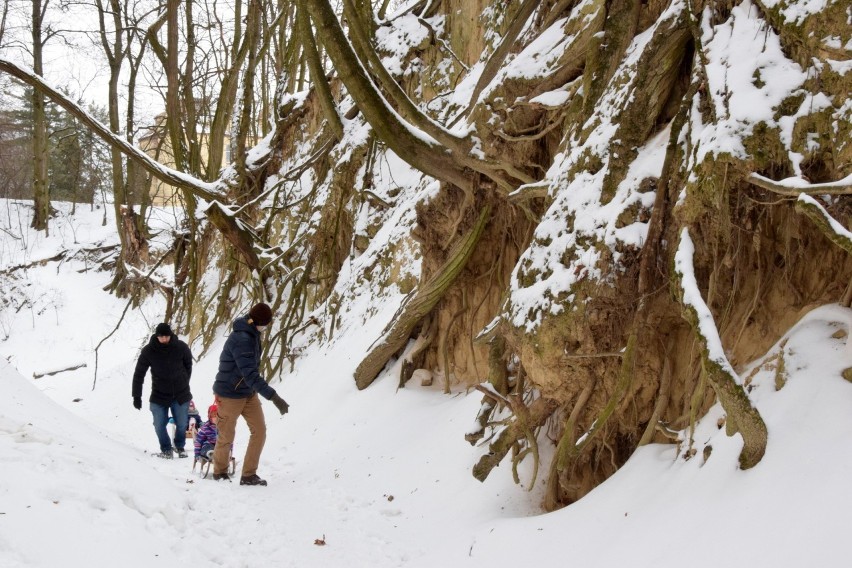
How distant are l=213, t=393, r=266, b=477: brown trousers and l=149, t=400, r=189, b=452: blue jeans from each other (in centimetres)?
127

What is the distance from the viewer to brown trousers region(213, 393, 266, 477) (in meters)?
5.36

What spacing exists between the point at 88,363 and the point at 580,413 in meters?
17.7

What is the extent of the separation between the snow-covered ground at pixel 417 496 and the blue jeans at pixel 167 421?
23 cm

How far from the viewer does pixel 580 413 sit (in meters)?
3.77

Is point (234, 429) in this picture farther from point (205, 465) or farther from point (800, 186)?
point (800, 186)

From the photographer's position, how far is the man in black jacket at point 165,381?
6.59 meters

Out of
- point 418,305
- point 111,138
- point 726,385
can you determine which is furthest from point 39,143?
point 726,385

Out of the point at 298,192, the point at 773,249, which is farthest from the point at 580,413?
the point at 298,192

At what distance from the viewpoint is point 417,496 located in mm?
4707

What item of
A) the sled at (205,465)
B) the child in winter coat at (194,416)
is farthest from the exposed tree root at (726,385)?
the child in winter coat at (194,416)

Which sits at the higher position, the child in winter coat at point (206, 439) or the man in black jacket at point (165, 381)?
the man in black jacket at point (165, 381)

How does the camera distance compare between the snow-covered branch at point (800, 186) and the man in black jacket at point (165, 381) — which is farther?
the man in black jacket at point (165, 381)

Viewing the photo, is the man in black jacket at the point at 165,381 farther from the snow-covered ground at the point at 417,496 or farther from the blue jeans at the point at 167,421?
the snow-covered ground at the point at 417,496


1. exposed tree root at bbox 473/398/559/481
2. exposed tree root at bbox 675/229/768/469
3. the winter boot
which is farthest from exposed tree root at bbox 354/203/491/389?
exposed tree root at bbox 675/229/768/469
